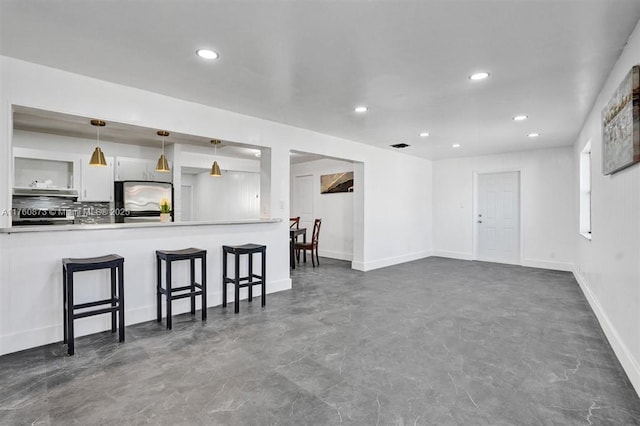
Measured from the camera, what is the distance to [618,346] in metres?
2.69

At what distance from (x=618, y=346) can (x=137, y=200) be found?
637cm

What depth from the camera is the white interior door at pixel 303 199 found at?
339 inches

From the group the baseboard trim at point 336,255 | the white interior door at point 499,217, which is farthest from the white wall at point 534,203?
the baseboard trim at point 336,255

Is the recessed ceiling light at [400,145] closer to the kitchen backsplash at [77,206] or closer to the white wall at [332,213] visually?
the white wall at [332,213]

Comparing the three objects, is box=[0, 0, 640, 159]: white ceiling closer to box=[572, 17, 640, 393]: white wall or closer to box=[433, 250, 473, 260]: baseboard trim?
box=[572, 17, 640, 393]: white wall

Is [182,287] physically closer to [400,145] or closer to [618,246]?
[618,246]

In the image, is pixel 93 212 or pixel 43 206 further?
pixel 93 212

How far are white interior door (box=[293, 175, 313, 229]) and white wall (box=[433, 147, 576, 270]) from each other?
3.41 metres

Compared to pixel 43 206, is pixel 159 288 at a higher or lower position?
lower

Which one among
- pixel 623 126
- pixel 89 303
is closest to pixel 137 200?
pixel 89 303

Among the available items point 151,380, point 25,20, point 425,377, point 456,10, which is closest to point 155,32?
point 25,20

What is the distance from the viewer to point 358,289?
4.95 metres

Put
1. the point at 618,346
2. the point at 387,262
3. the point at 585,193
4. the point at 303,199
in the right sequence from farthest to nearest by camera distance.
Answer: the point at 303,199 < the point at 387,262 < the point at 585,193 < the point at 618,346

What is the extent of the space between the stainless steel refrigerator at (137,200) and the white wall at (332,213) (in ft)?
12.2
